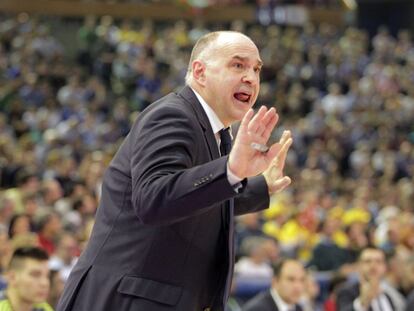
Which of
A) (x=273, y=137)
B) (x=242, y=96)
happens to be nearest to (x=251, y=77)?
(x=242, y=96)

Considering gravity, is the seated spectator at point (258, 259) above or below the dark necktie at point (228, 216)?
below

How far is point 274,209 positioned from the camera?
39.9 ft

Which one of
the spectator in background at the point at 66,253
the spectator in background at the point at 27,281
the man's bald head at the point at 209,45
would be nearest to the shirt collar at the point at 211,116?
the man's bald head at the point at 209,45

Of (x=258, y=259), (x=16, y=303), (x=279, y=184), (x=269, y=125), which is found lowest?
(x=258, y=259)

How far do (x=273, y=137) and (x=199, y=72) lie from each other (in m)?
13.4

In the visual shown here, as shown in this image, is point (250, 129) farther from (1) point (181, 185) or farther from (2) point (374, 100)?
(2) point (374, 100)

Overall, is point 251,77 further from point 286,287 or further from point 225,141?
point 286,287

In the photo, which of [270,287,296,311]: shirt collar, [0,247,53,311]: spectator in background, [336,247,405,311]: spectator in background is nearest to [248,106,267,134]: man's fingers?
[0,247,53,311]: spectator in background

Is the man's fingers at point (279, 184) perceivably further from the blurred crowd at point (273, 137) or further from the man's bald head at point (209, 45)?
the blurred crowd at point (273, 137)

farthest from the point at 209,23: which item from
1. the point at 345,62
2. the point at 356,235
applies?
the point at 356,235

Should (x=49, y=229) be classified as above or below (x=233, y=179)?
below

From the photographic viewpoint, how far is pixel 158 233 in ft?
9.20

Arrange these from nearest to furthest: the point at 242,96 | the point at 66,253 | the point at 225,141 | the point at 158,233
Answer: the point at 158,233 → the point at 242,96 → the point at 225,141 → the point at 66,253

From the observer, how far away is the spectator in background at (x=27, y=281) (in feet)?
15.2
